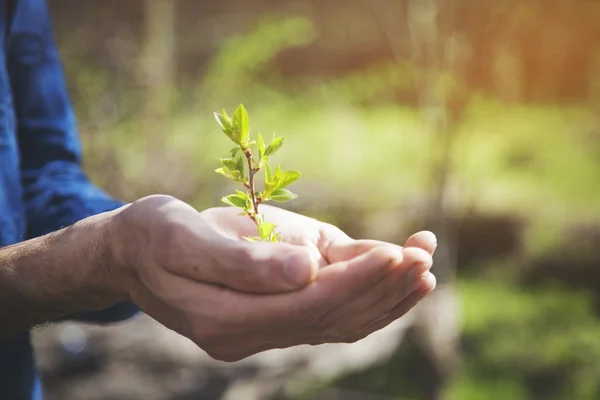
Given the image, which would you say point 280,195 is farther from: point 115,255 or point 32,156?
point 32,156

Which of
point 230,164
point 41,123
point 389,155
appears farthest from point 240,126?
point 389,155

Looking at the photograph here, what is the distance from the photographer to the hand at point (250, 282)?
592 mm

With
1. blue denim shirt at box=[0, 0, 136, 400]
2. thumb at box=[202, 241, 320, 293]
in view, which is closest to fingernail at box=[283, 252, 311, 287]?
thumb at box=[202, 241, 320, 293]

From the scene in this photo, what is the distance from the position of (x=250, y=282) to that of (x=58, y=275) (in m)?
0.25

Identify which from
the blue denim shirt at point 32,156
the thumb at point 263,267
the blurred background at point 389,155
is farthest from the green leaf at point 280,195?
the blurred background at point 389,155

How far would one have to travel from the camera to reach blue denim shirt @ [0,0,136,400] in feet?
3.01

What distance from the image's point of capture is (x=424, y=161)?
3246 mm

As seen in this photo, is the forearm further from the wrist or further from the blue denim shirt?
the blue denim shirt

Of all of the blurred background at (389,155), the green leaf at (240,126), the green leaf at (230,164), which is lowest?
the blurred background at (389,155)

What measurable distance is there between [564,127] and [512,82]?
0.44 m

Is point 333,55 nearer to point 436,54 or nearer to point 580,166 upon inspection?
point 436,54

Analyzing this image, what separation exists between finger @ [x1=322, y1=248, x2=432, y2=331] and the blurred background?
189 cm

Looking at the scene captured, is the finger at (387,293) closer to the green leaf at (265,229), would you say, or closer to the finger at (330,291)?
the finger at (330,291)

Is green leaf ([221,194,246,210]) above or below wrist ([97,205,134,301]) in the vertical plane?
above
